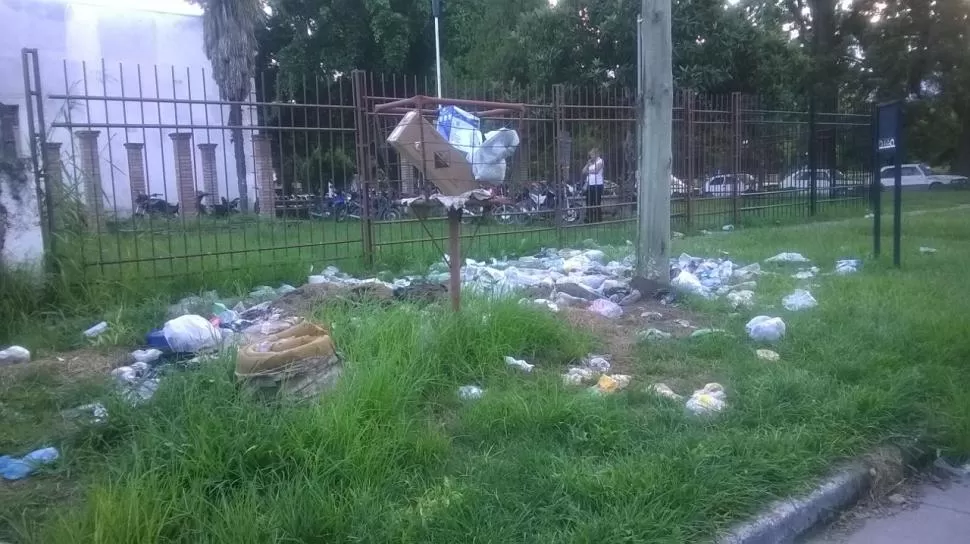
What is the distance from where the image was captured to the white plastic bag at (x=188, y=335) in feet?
16.7

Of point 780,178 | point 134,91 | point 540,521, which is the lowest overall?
point 540,521

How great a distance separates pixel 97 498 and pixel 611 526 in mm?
1866

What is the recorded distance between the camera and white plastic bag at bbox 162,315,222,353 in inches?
201

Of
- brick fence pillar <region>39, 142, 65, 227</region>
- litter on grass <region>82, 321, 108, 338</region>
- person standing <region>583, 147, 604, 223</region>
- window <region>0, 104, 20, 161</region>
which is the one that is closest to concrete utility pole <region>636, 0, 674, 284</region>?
litter on grass <region>82, 321, 108, 338</region>

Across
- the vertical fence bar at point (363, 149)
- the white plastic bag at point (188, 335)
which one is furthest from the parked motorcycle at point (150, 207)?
the white plastic bag at point (188, 335)

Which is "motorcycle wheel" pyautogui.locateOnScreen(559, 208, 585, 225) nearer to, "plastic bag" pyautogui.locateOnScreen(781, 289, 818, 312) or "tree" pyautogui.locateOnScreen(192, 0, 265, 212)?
"plastic bag" pyautogui.locateOnScreen(781, 289, 818, 312)

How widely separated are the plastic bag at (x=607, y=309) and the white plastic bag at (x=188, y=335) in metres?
2.99

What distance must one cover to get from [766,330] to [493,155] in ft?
7.51

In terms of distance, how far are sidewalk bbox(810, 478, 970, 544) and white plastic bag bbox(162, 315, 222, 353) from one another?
379cm

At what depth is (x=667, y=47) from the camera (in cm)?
677

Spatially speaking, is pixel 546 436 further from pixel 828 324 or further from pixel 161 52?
pixel 161 52

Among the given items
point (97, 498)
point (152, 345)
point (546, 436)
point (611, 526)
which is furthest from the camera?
point (152, 345)

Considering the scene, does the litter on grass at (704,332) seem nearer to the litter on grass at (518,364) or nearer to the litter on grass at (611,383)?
the litter on grass at (611,383)

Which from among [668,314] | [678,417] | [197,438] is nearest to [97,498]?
[197,438]
